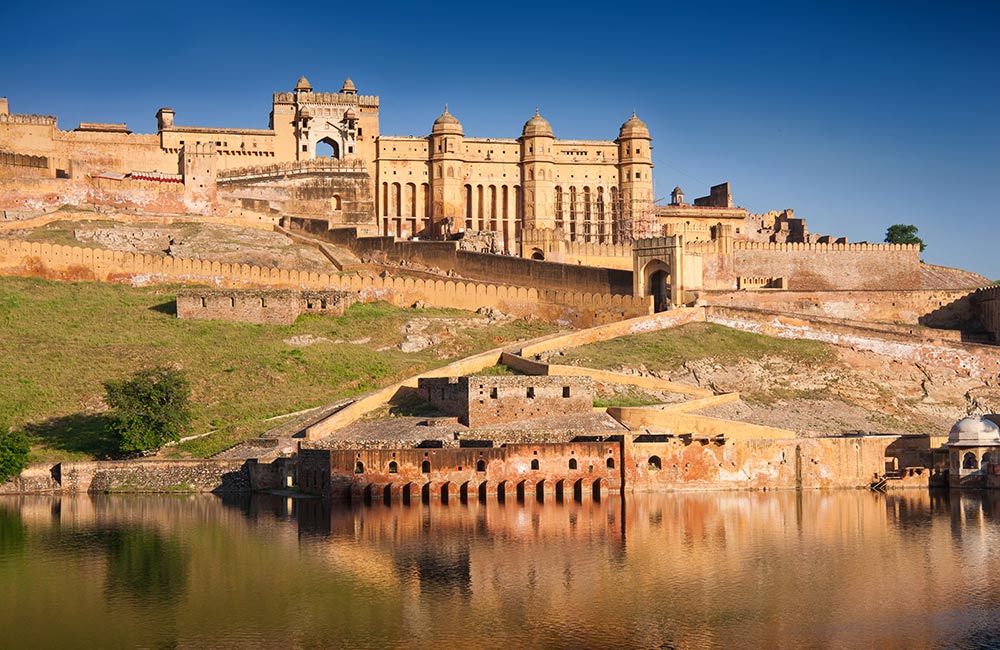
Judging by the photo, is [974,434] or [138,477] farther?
[138,477]

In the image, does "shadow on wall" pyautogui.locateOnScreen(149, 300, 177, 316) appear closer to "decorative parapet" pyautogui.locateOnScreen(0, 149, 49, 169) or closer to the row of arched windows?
"decorative parapet" pyautogui.locateOnScreen(0, 149, 49, 169)

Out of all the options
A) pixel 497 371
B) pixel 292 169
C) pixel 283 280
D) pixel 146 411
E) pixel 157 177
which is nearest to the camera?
pixel 146 411

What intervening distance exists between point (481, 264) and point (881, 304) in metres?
14.2

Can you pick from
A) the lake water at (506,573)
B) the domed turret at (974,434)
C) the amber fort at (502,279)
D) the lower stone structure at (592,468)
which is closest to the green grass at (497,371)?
the amber fort at (502,279)

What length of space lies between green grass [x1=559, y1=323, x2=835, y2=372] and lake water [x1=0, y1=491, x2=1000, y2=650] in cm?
894

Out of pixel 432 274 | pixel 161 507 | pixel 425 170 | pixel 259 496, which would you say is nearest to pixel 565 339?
pixel 432 274

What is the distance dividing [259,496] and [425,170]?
28.4 meters

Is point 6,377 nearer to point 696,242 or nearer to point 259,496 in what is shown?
point 259,496

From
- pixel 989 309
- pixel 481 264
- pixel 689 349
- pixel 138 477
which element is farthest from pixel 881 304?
pixel 138 477

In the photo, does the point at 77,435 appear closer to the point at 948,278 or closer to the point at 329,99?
the point at 329,99

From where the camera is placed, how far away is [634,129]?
5684 centimetres

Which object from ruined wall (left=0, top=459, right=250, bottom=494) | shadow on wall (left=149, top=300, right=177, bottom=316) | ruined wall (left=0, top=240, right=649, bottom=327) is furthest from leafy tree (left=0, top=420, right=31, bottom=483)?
ruined wall (left=0, top=240, right=649, bottom=327)

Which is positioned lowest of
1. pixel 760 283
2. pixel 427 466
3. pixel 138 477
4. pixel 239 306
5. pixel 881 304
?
pixel 138 477

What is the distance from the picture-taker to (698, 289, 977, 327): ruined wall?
4691 cm
